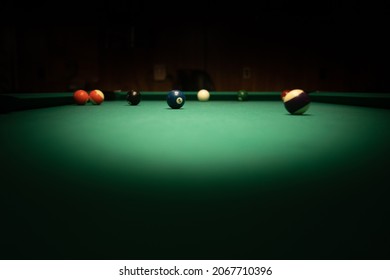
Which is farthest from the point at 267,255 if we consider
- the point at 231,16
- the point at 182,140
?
the point at 231,16

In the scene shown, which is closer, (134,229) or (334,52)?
(134,229)

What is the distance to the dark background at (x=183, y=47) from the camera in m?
9.78

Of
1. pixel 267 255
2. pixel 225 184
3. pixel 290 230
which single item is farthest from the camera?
pixel 225 184

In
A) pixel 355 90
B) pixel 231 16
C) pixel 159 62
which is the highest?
pixel 231 16

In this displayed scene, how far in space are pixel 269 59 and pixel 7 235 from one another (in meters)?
9.70

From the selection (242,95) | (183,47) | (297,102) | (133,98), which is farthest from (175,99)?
(183,47)

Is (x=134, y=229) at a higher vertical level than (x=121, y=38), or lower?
lower

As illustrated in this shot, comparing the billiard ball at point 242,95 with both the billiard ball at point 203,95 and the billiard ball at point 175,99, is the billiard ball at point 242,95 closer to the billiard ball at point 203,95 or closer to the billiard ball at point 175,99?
the billiard ball at point 203,95

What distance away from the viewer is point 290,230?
1030 mm

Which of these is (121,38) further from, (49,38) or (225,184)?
(225,184)

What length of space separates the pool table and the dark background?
7535 mm

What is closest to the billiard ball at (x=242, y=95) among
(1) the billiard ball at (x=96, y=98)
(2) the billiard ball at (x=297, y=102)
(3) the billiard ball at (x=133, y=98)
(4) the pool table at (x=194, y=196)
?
(3) the billiard ball at (x=133, y=98)

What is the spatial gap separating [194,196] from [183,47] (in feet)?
30.3

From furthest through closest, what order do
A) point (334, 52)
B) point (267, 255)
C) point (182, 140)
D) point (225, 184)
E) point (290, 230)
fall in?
Result: point (334, 52) → point (182, 140) → point (225, 184) → point (290, 230) → point (267, 255)
